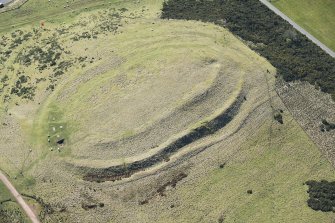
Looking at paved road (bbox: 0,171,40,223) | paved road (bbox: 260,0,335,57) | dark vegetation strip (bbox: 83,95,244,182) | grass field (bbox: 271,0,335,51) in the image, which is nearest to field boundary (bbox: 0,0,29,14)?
paved road (bbox: 0,171,40,223)

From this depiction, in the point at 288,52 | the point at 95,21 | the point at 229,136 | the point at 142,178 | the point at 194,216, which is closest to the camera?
the point at 194,216

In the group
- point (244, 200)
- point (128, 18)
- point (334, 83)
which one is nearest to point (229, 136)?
point (244, 200)

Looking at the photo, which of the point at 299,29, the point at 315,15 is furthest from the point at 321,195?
the point at 315,15

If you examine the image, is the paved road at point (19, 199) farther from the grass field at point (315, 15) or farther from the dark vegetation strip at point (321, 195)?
the grass field at point (315, 15)

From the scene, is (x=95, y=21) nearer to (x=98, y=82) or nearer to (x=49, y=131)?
(x=98, y=82)

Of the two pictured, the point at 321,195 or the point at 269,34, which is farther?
the point at 269,34

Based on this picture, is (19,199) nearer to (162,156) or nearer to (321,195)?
(162,156)
